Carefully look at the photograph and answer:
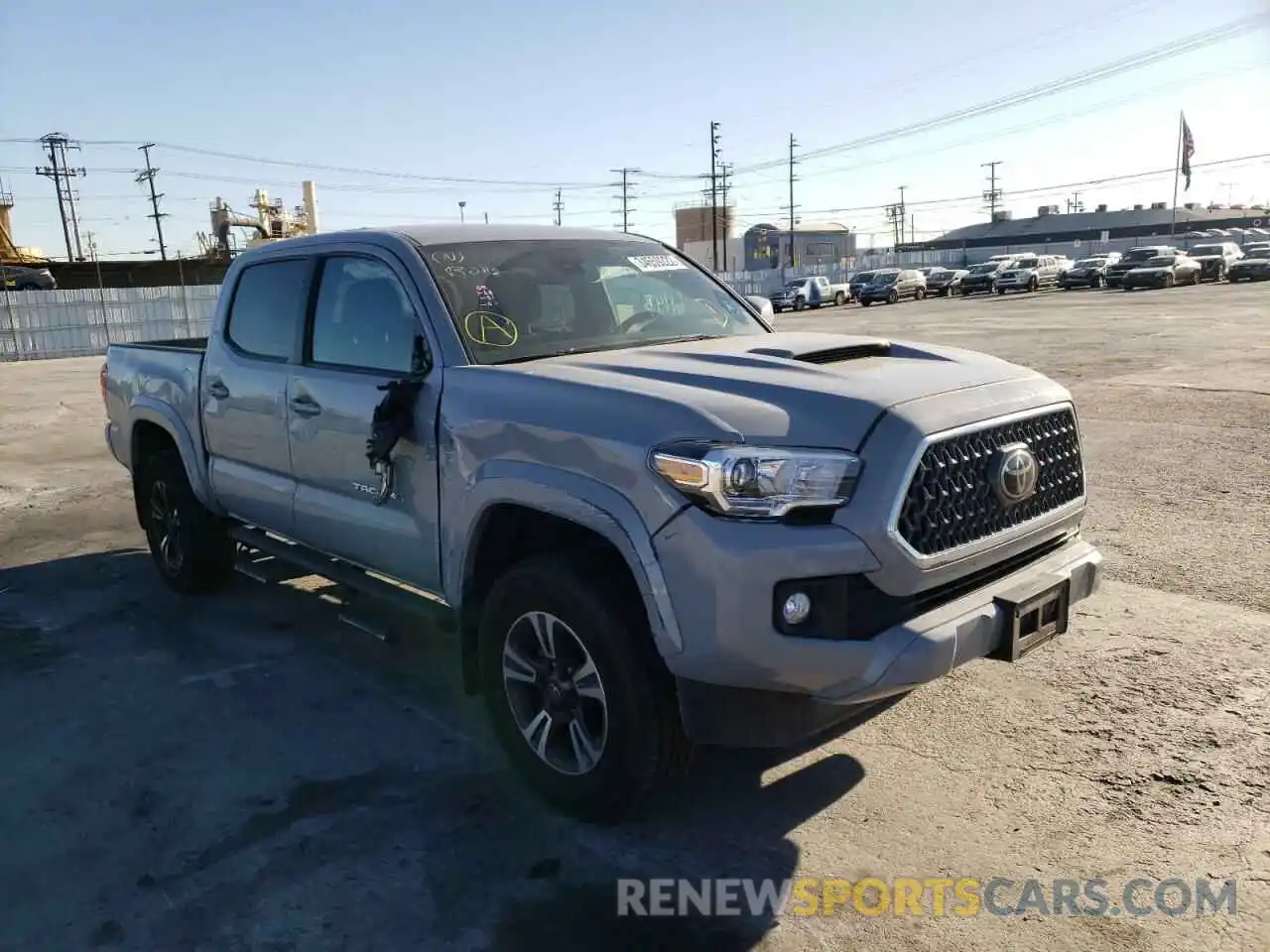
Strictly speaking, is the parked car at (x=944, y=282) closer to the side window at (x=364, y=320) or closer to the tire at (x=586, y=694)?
the side window at (x=364, y=320)

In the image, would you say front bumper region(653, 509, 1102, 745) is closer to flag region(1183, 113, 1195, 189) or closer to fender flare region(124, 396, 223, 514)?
fender flare region(124, 396, 223, 514)

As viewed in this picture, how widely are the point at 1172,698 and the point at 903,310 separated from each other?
35.7 meters

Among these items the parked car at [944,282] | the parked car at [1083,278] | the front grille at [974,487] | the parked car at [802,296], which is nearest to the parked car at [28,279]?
the parked car at [802,296]

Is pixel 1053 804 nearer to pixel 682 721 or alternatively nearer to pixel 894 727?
pixel 894 727

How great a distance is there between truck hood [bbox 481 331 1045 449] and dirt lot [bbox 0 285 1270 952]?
1337mm

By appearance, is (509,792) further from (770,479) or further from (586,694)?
(770,479)

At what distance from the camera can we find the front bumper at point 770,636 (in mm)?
2699

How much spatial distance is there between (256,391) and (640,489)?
2.69m

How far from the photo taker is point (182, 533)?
228 inches

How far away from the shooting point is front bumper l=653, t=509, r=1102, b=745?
270cm

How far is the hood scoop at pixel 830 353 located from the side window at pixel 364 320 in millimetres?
1318

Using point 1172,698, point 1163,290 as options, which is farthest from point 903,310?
point 1172,698

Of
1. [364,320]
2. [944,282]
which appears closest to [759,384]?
[364,320]

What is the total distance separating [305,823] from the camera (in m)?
3.39
